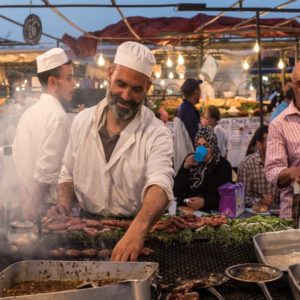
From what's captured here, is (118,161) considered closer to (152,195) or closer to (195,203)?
(152,195)

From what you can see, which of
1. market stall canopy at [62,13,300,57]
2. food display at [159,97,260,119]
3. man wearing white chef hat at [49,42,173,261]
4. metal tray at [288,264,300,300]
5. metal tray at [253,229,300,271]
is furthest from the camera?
food display at [159,97,260,119]

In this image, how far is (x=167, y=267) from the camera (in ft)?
7.77

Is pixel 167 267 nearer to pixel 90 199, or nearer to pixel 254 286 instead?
pixel 254 286

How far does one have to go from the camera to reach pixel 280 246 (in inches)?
96.0

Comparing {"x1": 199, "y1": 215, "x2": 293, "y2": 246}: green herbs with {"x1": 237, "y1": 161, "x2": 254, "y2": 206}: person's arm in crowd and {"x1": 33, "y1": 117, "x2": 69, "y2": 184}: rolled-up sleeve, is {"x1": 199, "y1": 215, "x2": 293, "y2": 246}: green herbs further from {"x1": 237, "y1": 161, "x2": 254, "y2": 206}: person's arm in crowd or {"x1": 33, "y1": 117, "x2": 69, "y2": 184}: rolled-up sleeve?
{"x1": 237, "y1": 161, "x2": 254, "y2": 206}: person's arm in crowd

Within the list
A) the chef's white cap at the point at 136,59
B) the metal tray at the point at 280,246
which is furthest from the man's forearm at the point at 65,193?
the metal tray at the point at 280,246

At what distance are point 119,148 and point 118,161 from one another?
3.3 inches

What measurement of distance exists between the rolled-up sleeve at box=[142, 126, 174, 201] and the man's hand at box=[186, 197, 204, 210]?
2.16m

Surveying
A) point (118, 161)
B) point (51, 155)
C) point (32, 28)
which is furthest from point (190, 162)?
point (32, 28)

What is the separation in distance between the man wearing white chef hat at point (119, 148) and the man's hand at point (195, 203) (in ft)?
6.55

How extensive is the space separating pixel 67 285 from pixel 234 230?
116cm

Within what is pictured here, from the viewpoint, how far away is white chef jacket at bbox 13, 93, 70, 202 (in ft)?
14.0

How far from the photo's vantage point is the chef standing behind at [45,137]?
14.0 ft

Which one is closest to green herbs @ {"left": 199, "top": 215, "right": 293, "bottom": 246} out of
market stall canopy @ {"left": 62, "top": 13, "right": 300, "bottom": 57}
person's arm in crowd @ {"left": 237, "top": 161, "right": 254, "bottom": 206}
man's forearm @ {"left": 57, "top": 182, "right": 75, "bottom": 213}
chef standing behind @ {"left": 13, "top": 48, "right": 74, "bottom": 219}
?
man's forearm @ {"left": 57, "top": 182, "right": 75, "bottom": 213}
